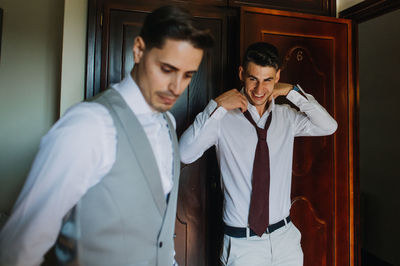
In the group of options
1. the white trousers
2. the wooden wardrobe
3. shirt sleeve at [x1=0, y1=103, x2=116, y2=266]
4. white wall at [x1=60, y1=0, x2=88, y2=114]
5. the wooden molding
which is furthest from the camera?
the wooden molding

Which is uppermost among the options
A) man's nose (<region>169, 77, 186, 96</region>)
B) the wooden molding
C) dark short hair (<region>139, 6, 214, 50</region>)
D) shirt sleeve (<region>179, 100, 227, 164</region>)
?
the wooden molding

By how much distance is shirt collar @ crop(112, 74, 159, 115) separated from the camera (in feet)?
2.92

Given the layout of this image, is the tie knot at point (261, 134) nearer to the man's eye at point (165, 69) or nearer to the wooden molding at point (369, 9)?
the man's eye at point (165, 69)

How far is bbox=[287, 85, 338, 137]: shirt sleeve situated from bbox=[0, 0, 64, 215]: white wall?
1.89 meters

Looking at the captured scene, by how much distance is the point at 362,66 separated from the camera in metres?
3.80

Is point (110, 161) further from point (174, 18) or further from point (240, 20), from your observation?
point (240, 20)

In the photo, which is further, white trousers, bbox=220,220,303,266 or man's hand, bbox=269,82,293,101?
man's hand, bbox=269,82,293,101

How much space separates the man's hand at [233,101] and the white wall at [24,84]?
5.08 ft

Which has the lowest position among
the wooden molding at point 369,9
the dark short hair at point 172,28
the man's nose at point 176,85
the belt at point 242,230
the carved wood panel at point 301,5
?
the belt at point 242,230

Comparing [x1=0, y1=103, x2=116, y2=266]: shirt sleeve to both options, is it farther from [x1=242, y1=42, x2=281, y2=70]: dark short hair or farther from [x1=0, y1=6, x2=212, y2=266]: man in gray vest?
[x1=242, y1=42, x2=281, y2=70]: dark short hair

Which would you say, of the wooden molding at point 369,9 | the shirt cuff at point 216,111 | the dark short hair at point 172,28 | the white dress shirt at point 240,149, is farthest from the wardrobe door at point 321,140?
the dark short hair at point 172,28

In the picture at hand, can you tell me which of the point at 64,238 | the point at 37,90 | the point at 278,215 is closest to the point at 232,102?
the point at 278,215

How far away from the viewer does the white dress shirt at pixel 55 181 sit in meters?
0.69

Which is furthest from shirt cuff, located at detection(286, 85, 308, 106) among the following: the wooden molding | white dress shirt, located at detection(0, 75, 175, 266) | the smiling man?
white dress shirt, located at detection(0, 75, 175, 266)
